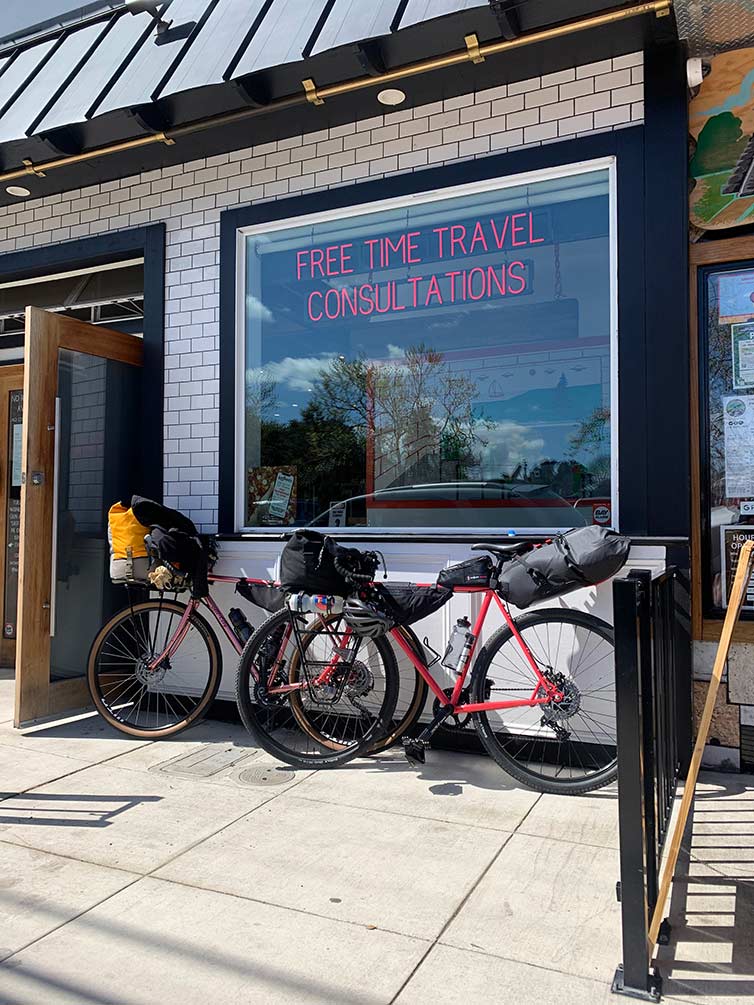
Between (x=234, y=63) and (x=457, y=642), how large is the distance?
3.25 metres

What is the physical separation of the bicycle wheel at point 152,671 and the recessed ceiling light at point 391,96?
3.04 metres

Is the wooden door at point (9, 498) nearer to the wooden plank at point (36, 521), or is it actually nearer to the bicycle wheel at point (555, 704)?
the wooden plank at point (36, 521)

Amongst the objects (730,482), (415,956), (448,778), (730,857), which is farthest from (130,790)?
(730,482)

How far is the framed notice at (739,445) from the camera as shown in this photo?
12.4 ft

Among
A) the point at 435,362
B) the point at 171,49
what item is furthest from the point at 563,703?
the point at 171,49

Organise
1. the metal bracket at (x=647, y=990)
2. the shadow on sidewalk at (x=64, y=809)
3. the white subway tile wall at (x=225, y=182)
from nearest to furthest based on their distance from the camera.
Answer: the metal bracket at (x=647, y=990) → the shadow on sidewalk at (x=64, y=809) → the white subway tile wall at (x=225, y=182)

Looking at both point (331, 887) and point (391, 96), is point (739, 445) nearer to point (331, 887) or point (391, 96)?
point (391, 96)

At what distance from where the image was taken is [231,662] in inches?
185

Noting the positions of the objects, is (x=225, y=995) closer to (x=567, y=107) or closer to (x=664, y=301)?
(x=664, y=301)

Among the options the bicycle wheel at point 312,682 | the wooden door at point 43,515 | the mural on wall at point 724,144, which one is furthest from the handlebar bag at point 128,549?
the mural on wall at point 724,144

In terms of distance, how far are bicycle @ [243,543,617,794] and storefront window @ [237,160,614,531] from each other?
2.19ft

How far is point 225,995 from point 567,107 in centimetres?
416

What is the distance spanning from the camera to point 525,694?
384cm

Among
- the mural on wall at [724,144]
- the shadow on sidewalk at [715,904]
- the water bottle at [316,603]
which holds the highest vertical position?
the mural on wall at [724,144]
